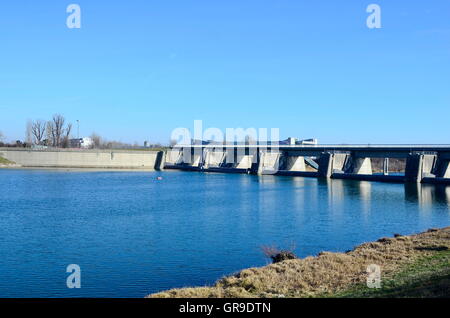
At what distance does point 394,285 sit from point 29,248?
21.7 m

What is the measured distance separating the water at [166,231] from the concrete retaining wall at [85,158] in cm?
7414

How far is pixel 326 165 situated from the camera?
10406 centimetres

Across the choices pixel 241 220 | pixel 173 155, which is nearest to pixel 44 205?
pixel 241 220

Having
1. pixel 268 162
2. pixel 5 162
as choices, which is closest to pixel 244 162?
pixel 268 162

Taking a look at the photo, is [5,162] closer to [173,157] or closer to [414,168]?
[173,157]

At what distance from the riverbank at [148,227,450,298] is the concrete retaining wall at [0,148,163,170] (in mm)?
125605

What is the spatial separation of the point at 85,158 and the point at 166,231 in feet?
368

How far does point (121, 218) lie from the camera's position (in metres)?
41.8

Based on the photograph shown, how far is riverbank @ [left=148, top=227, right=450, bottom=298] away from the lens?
617 inches

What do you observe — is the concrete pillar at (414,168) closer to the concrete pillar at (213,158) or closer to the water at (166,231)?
the water at (166,231)
